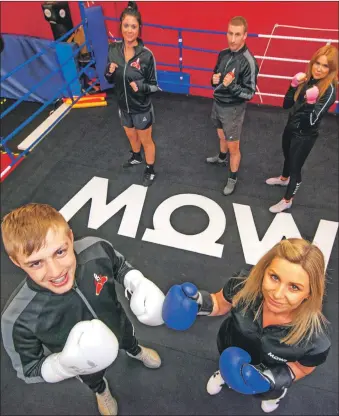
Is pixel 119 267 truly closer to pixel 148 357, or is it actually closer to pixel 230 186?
pixel 148 357

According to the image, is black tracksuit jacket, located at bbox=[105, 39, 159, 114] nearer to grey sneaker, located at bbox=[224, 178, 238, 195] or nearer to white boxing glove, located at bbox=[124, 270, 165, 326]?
grey sneaker, located at bbox=[224, 178, 238, 195]

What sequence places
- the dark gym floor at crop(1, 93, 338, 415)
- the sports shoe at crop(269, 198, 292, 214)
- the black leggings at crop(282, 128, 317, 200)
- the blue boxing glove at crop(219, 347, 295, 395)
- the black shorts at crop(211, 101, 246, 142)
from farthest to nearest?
the sports shoe at crop(269, 198, 292, 214), the black shorts at crop(211, 101, 246, 142), the black leggings at crop(282, 128, 317, 200), the dark gym floor at crop(1, 93, 338, 415), the blue boxing glove at crop(219, 347, 295, 395)

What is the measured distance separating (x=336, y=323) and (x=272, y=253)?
5.15 ft

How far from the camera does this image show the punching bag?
180 inches

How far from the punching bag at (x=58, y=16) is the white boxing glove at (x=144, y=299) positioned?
14.0 feet

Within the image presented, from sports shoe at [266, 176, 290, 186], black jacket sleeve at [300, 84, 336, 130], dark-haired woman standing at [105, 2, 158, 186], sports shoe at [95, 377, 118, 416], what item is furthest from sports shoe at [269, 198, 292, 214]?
sports shoe at [95, 377, 118, 416]

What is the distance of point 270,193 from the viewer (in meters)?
3.60

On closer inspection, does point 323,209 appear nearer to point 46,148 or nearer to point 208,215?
point 208,215

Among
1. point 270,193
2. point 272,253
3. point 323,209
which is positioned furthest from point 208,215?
point 272,253

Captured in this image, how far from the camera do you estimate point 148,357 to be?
2381mm

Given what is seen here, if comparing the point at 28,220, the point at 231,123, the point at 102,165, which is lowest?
the point at 102,165

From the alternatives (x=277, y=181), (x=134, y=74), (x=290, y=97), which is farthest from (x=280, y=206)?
(x=134, y=74)

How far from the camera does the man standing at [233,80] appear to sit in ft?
8.68

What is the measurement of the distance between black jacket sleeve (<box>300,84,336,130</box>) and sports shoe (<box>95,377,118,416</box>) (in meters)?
2.36
